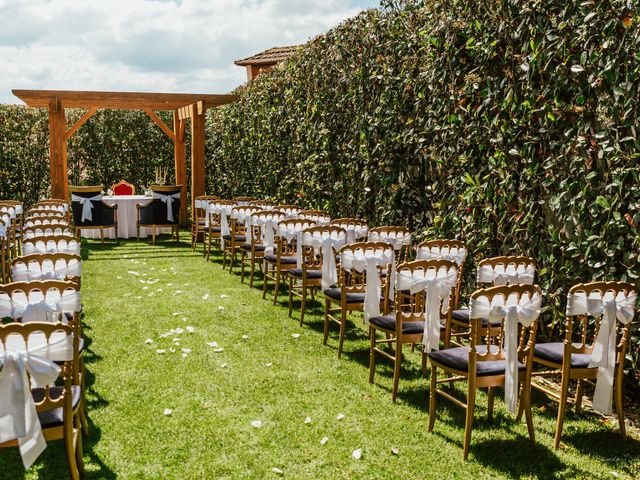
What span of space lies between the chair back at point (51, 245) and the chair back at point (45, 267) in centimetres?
88

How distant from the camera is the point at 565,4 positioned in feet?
15.6

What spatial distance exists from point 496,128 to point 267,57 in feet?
58.9

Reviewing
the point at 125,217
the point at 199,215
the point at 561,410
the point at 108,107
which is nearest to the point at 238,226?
the point at 199,215

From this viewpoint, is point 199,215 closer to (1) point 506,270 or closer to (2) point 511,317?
(1) point 506,270

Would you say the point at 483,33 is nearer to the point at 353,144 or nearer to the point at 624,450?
the point at 353,144

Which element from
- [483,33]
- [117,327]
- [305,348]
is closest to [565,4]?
[483,33]

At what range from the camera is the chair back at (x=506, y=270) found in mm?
4656

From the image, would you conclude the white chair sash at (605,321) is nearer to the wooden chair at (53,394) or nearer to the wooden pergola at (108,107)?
the wooden chair at (53,394)

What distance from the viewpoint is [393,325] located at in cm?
473

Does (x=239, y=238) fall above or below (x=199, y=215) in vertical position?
below

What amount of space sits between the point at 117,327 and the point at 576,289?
4.50 meters

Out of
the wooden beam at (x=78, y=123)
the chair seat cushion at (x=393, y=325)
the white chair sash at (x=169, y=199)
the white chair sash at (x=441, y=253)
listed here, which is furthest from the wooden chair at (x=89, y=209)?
the chair seat cushion at (x=393, y=325)

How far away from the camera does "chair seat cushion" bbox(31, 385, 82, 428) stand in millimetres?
3096

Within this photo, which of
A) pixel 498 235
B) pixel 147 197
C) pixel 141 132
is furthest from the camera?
pixel 141 132
